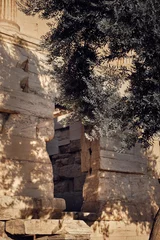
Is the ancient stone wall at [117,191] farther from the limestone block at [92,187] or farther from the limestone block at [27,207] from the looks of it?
the limestone block at [27,207]

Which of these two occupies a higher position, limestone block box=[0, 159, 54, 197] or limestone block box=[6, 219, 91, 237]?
limestone block box=[0, 159, 54, 197]

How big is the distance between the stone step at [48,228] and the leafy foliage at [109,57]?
1629 millimetres

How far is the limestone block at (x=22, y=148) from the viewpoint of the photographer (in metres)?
8.75

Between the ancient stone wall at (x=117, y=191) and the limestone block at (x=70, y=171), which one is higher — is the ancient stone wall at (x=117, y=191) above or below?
below

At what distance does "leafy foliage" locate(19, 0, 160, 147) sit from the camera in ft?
21.9

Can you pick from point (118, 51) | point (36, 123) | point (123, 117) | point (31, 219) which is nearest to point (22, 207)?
point (31, 219)

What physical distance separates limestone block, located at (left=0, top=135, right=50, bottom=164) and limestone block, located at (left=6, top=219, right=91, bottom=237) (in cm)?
129

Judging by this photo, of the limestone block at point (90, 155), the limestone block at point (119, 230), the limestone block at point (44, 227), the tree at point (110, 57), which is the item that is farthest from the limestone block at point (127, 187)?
the tree at point (110, 57)

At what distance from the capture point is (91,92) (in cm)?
773

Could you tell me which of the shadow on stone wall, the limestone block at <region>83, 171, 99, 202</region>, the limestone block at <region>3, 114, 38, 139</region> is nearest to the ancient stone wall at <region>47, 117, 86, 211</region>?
the limestone block at <region>83, 171, 99, 202</region>

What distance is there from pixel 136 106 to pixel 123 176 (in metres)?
4.09

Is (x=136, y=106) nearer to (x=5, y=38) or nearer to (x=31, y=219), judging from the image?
(x=31, y=219)

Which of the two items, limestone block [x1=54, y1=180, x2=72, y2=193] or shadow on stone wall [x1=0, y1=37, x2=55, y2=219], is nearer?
shadow on stone wall [x1=0, y1=37, x2=55, y2=219]

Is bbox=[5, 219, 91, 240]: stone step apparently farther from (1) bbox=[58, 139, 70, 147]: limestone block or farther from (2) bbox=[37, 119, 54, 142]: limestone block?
(1) bbox=[58, 139, 70, 147]: limestone block
